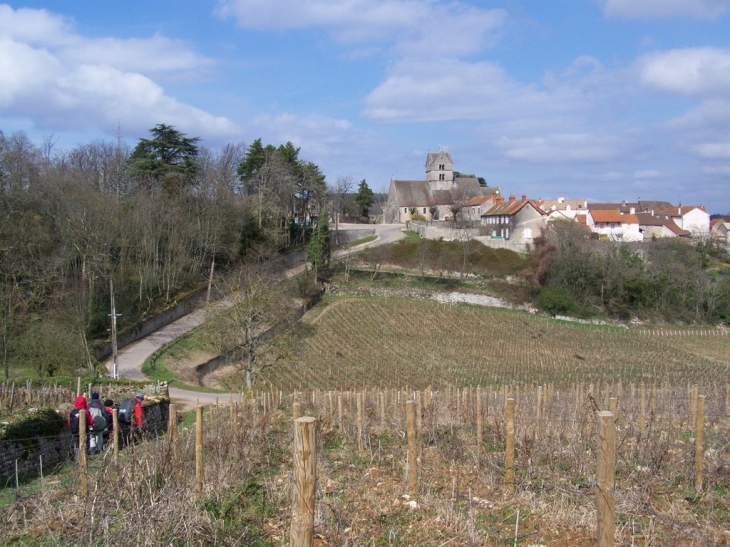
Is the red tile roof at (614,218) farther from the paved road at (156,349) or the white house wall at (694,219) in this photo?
the paved road at (156,349)

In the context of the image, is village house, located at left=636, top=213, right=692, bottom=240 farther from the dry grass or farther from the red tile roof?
the dry grass

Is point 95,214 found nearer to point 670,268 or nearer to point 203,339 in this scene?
point 203,339

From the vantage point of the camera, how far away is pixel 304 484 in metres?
4.12

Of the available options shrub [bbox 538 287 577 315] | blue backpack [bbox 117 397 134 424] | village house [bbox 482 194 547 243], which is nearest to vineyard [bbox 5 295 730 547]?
blue backpack [bbox 117 397 134 424]

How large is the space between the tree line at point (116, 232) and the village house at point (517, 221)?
22563mm

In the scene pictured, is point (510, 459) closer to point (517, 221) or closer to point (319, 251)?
point (319, 251)

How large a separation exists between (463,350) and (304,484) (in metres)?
34.8

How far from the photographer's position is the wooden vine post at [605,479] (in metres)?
4.40

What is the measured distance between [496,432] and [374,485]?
3.53m

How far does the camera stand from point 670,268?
193 feet

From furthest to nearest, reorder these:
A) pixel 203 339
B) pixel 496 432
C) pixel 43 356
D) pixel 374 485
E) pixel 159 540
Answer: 1. pixel 203 339
2. pixel 43 356
3. pixel 496 432
4. pixel 374 485
5. pixel 159 540

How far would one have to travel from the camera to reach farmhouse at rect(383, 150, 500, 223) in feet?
284

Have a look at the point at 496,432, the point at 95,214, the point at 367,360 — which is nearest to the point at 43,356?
the point at 95,214

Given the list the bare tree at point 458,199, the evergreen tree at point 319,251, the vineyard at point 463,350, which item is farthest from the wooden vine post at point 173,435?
the bare tree at point 458,199
